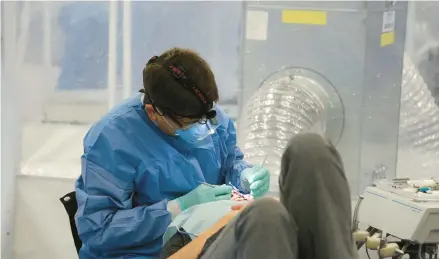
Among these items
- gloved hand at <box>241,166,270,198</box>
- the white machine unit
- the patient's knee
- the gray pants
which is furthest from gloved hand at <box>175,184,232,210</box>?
the patient's knee

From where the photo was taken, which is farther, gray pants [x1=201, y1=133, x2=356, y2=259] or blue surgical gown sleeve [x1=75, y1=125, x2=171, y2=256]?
blue surgical gown sleeve [x1=75, y1=125, x2=171, y2=256]

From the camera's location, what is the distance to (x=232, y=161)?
1977mm

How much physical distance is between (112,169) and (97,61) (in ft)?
4.07

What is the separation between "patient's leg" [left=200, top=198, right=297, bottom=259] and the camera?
90 centimetres

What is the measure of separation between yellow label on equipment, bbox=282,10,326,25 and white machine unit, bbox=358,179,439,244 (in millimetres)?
824

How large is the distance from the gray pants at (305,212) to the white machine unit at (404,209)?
612 mm

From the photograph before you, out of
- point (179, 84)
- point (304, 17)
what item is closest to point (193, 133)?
point (179, 84)

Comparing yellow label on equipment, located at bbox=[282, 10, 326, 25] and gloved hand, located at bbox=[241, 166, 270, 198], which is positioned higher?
yellow label on equipment, located at bbox=[282, 10, 326, 25]

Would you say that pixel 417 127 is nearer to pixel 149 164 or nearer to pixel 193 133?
pixel 193 133

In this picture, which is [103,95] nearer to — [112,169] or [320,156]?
[112,169]

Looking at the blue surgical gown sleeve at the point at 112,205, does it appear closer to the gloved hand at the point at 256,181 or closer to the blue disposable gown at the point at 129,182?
the blue disposable gown at the point at 129,182

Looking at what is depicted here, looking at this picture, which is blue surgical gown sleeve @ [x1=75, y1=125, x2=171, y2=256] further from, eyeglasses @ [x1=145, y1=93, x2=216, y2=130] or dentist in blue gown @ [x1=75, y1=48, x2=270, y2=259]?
eyeglasses @ [x1=145, y1=93, x2=216, y2=130]

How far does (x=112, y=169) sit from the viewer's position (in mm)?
1588

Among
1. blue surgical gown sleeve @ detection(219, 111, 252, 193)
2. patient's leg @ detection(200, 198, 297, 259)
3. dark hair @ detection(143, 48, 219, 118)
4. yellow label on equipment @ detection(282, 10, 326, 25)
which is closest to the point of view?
patient's leg @ detection(200, 198, 297, 259)
